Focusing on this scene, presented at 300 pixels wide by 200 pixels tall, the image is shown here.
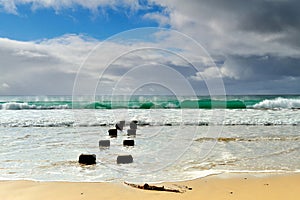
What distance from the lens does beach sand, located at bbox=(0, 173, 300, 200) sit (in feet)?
17.0

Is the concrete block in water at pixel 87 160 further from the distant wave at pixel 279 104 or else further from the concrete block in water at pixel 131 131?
the distant wave at pixel 279 104

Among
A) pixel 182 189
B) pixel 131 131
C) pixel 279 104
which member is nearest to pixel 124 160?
pixel 182 189

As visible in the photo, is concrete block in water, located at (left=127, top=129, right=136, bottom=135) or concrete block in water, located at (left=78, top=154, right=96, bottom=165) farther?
concrete block in water, located at (left=127, top=129, right=136, bottom=135)

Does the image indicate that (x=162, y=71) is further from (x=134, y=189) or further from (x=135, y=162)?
(x=134, y=189)

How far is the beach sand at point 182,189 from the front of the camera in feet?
17.0

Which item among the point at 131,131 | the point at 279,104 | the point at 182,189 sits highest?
the point at 279,104

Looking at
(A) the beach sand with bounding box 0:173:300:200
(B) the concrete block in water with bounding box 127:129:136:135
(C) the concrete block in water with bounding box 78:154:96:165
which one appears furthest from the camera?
(B) the concrete block in water with bounding box 127:129:136:135

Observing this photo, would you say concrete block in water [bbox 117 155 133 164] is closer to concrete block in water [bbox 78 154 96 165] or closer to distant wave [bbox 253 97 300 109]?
concrete block in water [bbox 78 154 96 165]

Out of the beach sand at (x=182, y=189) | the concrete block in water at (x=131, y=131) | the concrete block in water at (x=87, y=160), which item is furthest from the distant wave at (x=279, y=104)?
the beach sand at (x=182, y=189)

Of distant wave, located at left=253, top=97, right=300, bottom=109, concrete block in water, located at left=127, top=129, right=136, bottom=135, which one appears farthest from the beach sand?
distant wave, located at left=253, top=97, right=300, bottom=109

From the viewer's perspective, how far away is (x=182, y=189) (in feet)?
18.1

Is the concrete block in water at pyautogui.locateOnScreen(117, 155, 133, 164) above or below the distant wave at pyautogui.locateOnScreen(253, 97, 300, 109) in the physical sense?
below

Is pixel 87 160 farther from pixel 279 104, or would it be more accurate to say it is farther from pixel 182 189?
pixel 279 104

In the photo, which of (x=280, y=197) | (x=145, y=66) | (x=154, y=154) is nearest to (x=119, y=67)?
(x=145, y=66)
